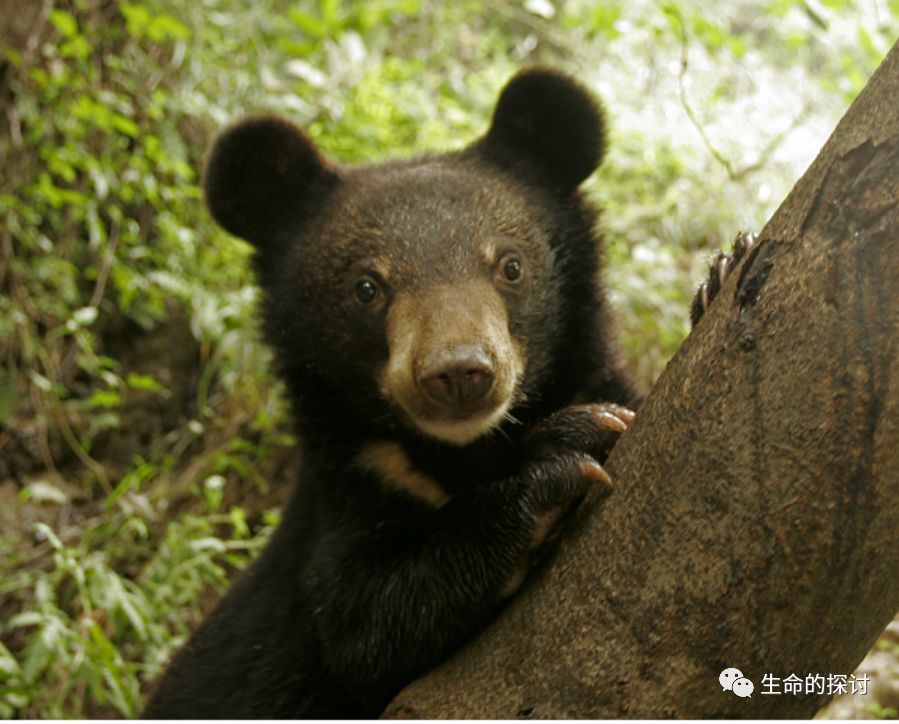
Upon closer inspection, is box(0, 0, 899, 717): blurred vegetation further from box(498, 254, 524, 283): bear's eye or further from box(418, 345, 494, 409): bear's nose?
box(418, 345, 494, 409): bear's nose

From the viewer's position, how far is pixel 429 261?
296 cm

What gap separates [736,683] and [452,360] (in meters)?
1.09

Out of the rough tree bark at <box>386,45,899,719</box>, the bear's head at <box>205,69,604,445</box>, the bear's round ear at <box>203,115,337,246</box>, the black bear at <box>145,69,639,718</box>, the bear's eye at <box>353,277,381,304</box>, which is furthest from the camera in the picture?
the bear's round ear at <box>203,115,337,246</box>

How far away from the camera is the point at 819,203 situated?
66.4 inches

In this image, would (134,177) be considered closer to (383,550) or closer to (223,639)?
(223,639)

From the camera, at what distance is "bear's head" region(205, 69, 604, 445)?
109 inches

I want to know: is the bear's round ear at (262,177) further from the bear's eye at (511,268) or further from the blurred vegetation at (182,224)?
the blurred vegetation at (182,224)

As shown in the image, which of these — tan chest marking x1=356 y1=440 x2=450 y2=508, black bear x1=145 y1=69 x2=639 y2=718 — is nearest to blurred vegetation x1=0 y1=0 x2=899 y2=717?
black bear x1=145 y1=69 x2=639 y2=718

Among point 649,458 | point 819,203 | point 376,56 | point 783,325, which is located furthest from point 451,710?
point 376,56

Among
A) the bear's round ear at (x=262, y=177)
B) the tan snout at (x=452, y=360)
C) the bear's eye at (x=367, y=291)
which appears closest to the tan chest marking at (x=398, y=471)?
the tan snout at (x=452, y=360)

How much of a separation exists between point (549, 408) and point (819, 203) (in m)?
1.56

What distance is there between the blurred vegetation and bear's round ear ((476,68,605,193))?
5.55 feet

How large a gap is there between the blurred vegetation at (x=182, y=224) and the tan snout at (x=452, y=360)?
7.51 feet

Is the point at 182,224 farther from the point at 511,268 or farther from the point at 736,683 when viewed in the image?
the point at 736,683
